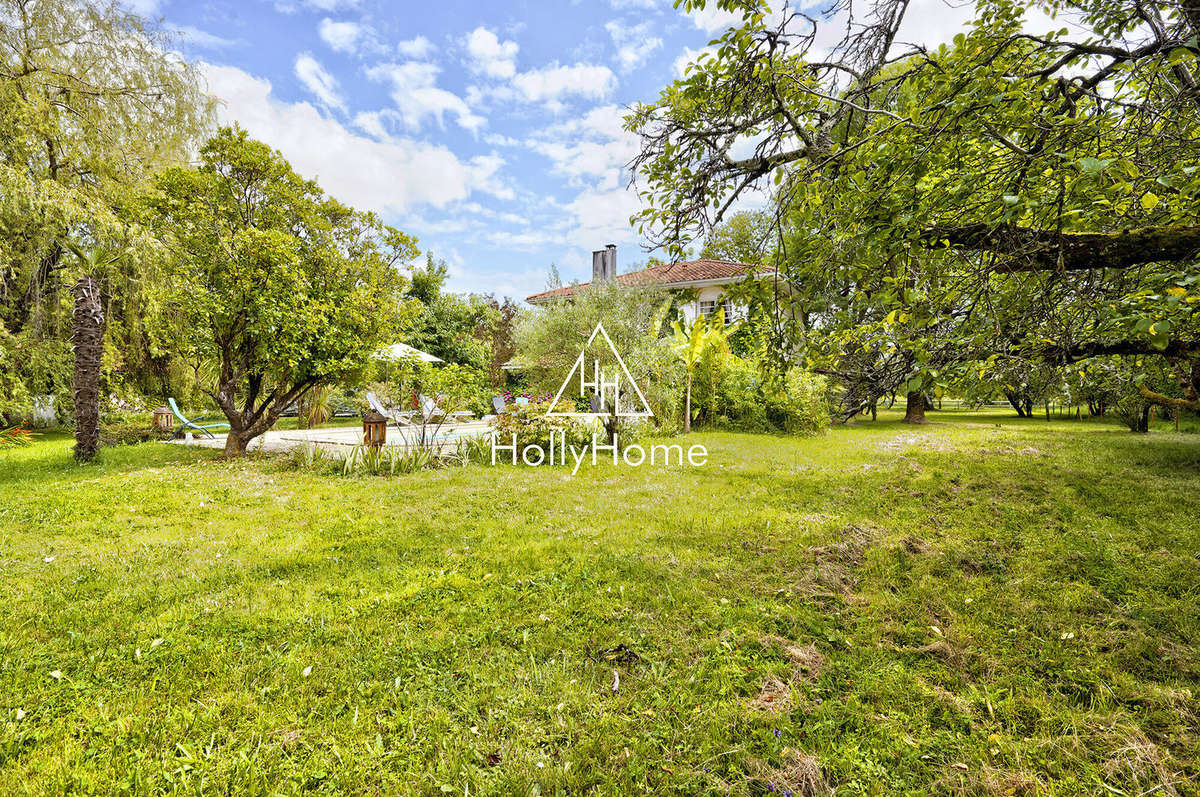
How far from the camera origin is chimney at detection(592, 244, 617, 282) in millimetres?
24656

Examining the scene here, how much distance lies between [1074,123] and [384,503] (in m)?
7.50

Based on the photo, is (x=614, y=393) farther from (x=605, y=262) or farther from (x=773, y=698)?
(x=605, y=262)

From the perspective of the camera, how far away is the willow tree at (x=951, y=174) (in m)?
2.79

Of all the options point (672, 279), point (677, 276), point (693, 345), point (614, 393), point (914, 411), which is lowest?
point (914, 411)

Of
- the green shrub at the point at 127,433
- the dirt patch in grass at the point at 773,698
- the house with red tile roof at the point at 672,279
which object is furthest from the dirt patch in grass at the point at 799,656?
the house with red tile roof at the point at 672,279

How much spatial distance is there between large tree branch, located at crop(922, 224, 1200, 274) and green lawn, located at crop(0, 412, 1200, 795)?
95.3 inches

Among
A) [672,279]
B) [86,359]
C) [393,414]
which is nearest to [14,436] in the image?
[86,359]

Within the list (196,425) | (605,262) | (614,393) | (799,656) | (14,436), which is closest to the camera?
(799,656)

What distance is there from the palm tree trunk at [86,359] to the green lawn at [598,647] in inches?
118

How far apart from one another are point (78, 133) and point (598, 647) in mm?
14259

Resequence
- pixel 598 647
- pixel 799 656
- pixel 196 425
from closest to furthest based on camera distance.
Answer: pixel 799 656 → pixel 598 647 → pixel 196 425

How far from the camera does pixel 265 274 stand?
8484 mm

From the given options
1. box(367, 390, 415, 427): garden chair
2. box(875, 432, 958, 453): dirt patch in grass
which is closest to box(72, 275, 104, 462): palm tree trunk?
box(367, 390, 415, 427): garden chair

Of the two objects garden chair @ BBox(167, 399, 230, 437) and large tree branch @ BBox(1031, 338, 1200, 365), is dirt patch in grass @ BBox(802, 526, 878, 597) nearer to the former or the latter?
large tree branch @ BBox(1031, 338, 1200, 365)
